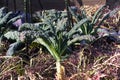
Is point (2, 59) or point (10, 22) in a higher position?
point (10, 22)

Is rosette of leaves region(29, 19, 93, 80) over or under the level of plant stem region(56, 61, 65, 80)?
over

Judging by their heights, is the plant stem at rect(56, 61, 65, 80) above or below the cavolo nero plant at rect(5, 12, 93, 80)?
below

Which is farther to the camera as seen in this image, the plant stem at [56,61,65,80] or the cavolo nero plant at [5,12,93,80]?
the cavolo nero plant at [5,12,93,80]

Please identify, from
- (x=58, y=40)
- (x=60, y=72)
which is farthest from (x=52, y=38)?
(x=60, y=72)

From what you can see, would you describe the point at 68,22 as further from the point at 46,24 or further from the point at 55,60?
the point at 55,60

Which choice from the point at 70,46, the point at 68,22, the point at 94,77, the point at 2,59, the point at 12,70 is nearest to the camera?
the point at 94,77

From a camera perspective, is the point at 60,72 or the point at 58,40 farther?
the point at 58,40

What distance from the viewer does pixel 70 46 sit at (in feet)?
10.4

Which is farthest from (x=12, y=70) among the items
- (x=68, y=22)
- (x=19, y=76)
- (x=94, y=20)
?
(x=94, y=20)

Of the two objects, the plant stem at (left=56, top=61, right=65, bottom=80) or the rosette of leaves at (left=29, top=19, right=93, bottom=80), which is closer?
the plant stem at (left=56, top=61, right=65, bottom=80)

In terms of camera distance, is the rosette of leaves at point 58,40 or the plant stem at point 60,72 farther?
the rosette of leaves at point 58,40

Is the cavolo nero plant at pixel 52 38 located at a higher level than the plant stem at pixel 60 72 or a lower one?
higher

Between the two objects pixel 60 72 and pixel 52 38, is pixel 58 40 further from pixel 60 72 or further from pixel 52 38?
pixel 60 72

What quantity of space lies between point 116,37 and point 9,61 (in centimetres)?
110
